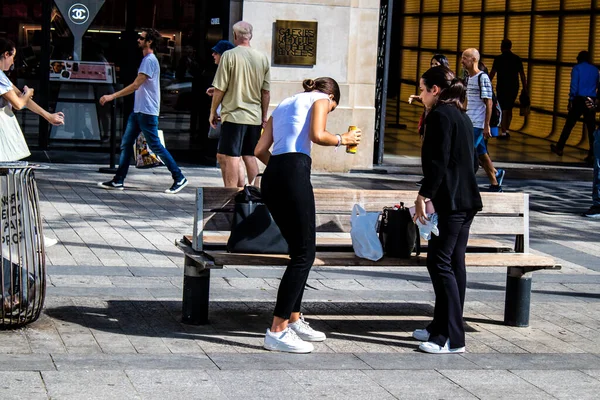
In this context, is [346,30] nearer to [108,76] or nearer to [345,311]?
[108,76]

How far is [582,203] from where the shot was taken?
44.0ft

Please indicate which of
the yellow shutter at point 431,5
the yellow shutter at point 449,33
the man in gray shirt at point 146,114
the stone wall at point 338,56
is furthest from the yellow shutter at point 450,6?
the man in gray shirt at point 146,114

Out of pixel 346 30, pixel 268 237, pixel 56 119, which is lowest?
pixel 268 237

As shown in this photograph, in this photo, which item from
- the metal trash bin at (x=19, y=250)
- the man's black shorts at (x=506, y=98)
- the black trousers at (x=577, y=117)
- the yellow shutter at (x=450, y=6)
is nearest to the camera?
the metal trash bin at (x=19, y=250)

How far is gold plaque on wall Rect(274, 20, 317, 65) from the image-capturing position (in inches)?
573

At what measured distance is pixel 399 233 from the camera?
268 inches

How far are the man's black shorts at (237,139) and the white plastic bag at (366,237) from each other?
403 cm

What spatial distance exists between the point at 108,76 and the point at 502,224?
9202 millimetres

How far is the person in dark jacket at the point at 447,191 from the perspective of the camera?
21.0ft

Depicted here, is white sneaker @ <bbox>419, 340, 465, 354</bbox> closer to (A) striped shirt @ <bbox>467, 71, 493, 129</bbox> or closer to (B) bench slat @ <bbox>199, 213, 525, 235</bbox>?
(B) bench slat @ <bbox>199, 213, 525, 235</bbox>

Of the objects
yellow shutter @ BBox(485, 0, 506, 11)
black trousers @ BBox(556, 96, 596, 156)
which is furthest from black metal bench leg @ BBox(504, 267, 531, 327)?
yellow shutter @ BBox(485, 0, 506, 11)

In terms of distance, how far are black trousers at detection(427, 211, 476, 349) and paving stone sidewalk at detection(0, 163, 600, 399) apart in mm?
166

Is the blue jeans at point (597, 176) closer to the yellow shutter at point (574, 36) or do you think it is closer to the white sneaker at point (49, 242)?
the white sneaker at point (49, 242)

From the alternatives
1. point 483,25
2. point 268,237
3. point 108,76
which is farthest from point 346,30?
point 483,25
